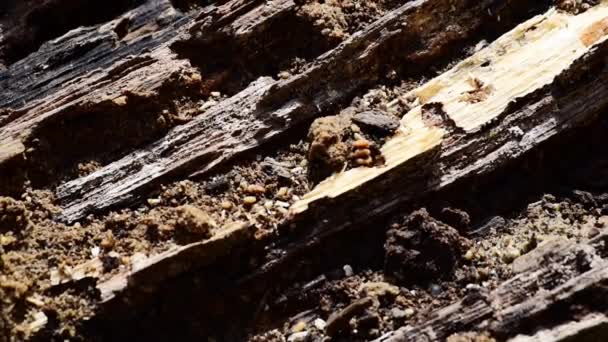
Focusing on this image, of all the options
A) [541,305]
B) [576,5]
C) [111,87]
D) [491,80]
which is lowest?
[541,305]

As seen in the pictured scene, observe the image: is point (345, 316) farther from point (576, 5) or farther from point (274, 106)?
point (576, 5)

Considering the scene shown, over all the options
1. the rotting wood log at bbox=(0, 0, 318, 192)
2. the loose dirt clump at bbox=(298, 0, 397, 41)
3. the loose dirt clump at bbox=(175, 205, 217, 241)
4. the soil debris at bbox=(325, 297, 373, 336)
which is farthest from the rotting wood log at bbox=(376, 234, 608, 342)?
the rotting wood log at bbox=(0, 0, 318, 192)

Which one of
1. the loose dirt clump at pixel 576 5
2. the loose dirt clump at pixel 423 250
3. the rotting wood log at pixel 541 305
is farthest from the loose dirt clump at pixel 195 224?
the loose dirt clump at pixel 576 5

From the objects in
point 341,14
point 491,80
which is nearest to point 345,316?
point 491,80

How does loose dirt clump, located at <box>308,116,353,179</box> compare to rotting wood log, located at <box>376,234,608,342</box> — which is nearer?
rotting wood log, located at <box>376,234,608,342</box>

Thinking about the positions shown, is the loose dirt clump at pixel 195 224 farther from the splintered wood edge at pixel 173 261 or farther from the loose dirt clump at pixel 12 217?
the loose dirt clump at pixel 12 217

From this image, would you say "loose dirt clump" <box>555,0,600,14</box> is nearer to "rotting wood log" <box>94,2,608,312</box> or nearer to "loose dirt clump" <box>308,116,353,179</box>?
"rotting wood log" <box>94,2,608,312</box>

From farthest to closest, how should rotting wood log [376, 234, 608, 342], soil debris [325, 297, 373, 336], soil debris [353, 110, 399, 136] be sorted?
soil debris [353, 110, 399, 136]
soil debris [325, 297, 373, 336]
rotting wood log [376, 234, 608, 342]
